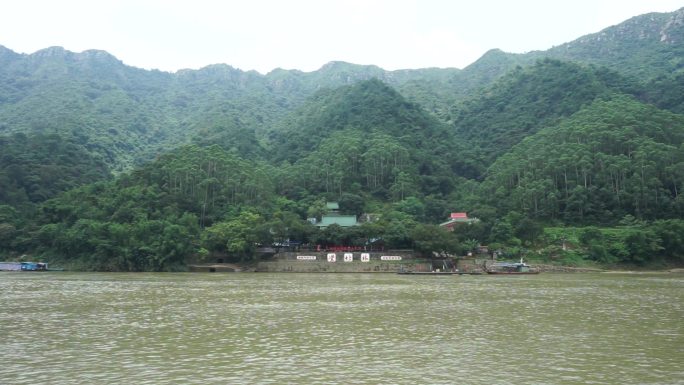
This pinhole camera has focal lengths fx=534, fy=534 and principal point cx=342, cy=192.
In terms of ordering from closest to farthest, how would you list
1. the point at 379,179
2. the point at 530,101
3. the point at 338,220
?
the point at 338,220
the point at 379,179
the point at 530,101

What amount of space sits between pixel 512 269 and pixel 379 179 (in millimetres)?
45630

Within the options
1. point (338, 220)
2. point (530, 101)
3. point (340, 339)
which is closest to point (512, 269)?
point (338, 220)

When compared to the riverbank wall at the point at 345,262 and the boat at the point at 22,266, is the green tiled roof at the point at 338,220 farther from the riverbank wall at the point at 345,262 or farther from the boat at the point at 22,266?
the boat at the point at 22,266

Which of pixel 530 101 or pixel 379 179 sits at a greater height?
pixel 530 101

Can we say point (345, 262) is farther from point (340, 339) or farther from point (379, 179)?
point (340, 339)

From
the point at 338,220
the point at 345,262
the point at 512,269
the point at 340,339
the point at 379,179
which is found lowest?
the point at 340,339

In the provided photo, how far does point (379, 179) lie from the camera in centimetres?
10388

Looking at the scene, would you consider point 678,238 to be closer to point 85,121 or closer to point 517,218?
point 517,218

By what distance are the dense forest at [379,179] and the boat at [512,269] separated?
4.12 metres

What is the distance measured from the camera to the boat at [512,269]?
60.6 metres

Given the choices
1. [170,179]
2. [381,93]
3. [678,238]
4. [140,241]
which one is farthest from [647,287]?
[381,93]

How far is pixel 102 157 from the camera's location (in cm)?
12669

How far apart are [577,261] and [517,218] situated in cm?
944

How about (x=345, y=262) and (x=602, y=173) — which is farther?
(x=602, y=173)
